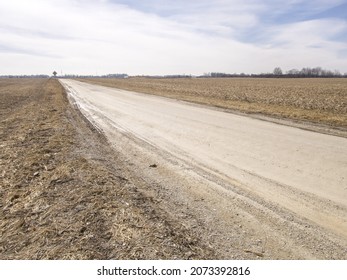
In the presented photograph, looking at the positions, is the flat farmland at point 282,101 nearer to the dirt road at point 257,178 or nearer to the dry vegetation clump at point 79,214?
the dirt road at point 257,178

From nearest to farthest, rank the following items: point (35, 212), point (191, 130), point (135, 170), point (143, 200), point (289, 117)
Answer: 1. point (35, 212)
2. point (143, 200)
3. point (135, 170)
4. point (191, 130)
5. point (289, 117)

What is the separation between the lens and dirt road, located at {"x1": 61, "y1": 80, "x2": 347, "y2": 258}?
3.94 metres

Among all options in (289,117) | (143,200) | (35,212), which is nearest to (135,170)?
(143,200)

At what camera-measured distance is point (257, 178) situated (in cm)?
598

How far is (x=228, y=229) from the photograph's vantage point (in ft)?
13.4

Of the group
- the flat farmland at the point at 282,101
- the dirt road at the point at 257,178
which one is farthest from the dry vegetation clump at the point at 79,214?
the flat farmland at the point at 282,101

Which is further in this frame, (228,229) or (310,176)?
(310,176)

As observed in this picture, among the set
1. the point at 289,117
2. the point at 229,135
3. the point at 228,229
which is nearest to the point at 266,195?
the point at 228,229

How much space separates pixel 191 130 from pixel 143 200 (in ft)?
20.4

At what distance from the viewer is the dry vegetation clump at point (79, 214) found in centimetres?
354

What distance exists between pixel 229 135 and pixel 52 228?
7.05 m

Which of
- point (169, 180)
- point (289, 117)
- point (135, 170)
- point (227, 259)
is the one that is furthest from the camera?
point (289, 117)

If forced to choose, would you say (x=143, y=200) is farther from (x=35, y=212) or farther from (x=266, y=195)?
(x=266, y=195)

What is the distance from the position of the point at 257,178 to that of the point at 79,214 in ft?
12.0
